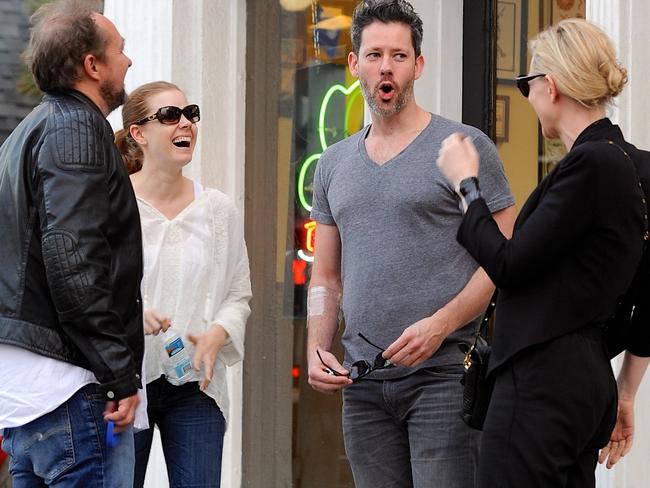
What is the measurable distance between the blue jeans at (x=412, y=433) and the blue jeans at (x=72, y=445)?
2.80ft

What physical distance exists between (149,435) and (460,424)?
3.70 ft

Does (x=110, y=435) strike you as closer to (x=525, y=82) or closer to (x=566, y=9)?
(x=525, y=82)

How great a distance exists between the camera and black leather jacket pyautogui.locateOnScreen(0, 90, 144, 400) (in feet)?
10.4

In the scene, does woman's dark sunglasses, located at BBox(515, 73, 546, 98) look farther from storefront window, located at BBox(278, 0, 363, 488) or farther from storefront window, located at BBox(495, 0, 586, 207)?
storefront window, located at BBox(278, 0, 363, 488)

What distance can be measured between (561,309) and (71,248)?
1.26 m

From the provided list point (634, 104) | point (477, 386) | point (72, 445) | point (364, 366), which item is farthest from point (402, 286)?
point (634, 104)

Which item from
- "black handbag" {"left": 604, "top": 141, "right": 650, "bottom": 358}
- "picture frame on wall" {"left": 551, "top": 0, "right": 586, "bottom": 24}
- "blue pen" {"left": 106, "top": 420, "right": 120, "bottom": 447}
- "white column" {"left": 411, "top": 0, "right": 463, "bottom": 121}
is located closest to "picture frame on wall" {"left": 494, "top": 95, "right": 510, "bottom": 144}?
"white column" {"left": 411, "top": 0, "right": 463, "bottom": 121}

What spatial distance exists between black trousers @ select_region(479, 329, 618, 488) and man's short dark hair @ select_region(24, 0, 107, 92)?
4.77 feet

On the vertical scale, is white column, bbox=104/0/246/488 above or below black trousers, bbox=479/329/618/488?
above

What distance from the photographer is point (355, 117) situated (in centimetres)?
637

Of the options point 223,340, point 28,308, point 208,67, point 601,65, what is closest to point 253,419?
point 208,67

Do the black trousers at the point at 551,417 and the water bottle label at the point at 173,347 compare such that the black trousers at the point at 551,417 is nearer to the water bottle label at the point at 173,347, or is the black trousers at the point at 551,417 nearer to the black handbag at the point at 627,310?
the black handbag at the point at 627,310

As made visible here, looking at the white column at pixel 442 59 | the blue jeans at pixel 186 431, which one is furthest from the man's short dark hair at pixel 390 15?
the white column at pixel 442 59

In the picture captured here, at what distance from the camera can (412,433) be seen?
368cm
